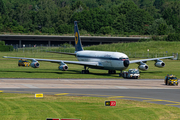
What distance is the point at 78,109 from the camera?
2758cm

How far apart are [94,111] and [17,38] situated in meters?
174

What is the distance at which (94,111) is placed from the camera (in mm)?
26844

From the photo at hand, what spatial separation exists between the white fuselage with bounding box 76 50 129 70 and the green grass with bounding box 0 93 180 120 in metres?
27.3

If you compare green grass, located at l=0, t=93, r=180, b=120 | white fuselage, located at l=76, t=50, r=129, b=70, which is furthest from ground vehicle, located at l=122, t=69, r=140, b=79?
green grass, located at l=0, t=93, r=180, b=120

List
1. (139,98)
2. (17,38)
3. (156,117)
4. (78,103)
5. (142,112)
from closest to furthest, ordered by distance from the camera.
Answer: (156,117)
(142,112)
(78,103)
(139,98)
(17,38)

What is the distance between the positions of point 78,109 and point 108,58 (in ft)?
116

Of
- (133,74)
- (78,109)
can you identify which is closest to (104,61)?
(133,74)

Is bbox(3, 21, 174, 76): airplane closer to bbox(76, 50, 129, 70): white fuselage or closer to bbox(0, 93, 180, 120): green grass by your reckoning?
bbox(76, 50, 129, 70): white fuselage

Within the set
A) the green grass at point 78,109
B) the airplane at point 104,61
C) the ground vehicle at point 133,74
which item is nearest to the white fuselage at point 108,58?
the airplane at point 104,61

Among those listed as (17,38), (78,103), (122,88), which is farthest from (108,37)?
(78,103)

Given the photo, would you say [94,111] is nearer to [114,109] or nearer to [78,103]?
[114,109]

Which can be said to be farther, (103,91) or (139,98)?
(103,91)

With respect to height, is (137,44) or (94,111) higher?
(137,44)

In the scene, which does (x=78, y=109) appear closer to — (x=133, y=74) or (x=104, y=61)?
Result: (x=133, y=74)
